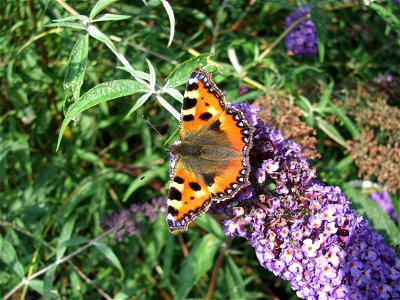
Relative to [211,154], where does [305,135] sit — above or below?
below

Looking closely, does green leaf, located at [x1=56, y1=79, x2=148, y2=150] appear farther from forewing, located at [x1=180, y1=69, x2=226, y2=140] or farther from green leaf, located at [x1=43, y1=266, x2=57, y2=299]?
green leaf, located at [x1=43, y1=266, x2=57, y2=299]

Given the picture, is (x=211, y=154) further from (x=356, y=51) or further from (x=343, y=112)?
(x=356, y=51)

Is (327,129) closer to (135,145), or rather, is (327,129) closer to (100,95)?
(135,145)

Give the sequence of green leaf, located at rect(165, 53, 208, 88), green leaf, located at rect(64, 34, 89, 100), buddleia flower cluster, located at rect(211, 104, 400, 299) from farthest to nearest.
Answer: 1. green leaf, located at rect(165, 53, 208, 88)
2. green leaf, located at rect(64, 34, 89, 100)
3. buddleia flower cluster, located at rect(211, 104, 400, 299)

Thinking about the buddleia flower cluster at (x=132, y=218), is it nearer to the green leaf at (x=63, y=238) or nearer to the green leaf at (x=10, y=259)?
the green leaf at (x=63, y=238)

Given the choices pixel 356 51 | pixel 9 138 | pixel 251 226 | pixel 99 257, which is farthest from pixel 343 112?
pixel 9 138

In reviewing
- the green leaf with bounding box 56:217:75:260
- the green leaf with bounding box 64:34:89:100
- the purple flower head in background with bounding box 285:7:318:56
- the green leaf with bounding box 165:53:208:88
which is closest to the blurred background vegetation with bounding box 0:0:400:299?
the green leaf with bounding box 56:217:75:260

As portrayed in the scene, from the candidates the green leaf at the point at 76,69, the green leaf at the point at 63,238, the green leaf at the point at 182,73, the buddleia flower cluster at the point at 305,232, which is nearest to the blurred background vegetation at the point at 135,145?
the green leaf at the point at 63,238
